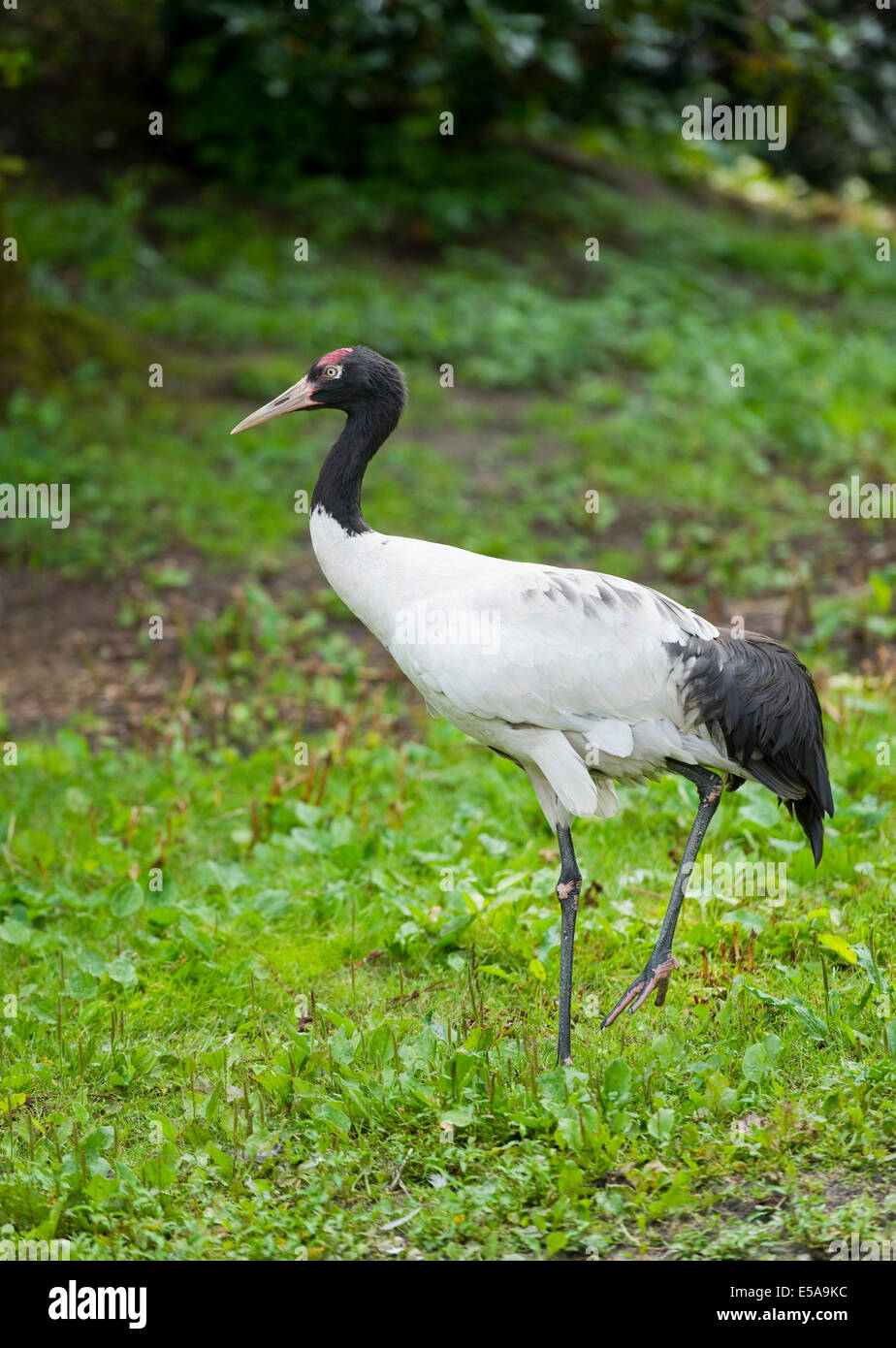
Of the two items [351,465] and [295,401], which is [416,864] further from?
[295,401]

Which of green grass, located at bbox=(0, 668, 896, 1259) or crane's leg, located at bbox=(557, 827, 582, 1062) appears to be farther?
crane's leg, located at bbox=(557, 827, 582, 1062)

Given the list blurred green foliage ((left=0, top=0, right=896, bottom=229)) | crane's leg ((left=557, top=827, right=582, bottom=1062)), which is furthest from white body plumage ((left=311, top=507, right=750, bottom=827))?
blurred green foliage ((left=0, top=0, right=896, bottom=229))

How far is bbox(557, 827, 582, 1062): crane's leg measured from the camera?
13.8 ft

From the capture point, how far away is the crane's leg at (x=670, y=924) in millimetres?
4418

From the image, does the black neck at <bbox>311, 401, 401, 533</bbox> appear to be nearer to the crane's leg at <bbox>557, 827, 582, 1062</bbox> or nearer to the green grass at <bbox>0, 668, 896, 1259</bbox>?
the crane's leg at <bbox>557, 827, 582, 1062</bbox>

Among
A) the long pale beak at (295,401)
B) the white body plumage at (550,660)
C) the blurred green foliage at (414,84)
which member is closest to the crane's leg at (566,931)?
the white body plumage at (550,660)

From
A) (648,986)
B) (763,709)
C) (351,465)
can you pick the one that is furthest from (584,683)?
(351,465)

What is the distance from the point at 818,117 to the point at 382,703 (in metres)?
8.61

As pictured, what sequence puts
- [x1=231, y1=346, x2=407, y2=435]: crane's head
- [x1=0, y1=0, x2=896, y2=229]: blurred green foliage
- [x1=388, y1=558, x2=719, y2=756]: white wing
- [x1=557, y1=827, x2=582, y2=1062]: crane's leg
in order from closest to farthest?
1. [x1=557, y1=827, x2=582, y2=1062]: crane's leg
2. [x1=388, y1=558, x2=719, y2=756]: white wing
3. [x1=231, y1=346, x2=407, y2=435]: crane's head
4. [x1=0, y1=0, x2=896, y2=229]: blurred green foliage

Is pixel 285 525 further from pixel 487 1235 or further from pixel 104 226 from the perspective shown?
pixel 487 1235

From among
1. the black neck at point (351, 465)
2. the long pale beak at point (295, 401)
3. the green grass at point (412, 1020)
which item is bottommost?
the green grass at point (412, 1020)

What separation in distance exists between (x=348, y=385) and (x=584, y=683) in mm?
1396

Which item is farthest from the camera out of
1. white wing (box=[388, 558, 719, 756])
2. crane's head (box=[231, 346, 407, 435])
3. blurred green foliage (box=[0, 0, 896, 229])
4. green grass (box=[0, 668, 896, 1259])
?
blurred green foliage (box=[0, 0, 896, 229])

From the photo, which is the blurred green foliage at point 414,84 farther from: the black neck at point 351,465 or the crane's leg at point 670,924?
the crane's leg at point 670,924
